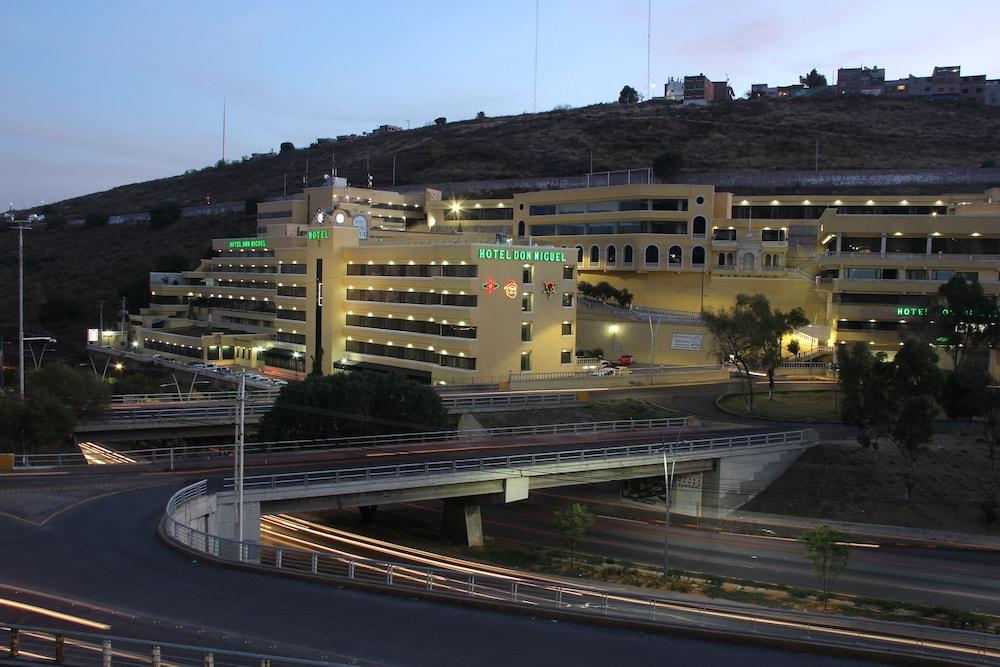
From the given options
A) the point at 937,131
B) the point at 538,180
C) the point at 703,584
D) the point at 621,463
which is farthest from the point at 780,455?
the point at 937,131

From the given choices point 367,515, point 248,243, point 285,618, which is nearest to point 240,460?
point 285,618

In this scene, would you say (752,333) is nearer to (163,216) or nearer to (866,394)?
(866,394)

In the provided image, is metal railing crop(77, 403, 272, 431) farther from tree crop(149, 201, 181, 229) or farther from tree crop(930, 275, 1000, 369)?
tree crop(149, 201, 181, 229)

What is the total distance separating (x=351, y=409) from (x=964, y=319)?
47.1m

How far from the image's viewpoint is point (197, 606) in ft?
73.7

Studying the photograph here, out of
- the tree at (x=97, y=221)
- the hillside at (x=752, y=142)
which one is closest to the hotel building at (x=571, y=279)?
the hillside at (x=752, y=142)

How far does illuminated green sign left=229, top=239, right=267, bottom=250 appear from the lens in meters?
111

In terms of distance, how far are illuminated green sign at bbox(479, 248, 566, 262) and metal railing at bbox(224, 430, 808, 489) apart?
26341mm

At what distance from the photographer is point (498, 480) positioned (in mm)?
45188

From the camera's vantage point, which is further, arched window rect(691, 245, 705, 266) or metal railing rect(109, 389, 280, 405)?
arched window rect(691, 245, 705, 266)

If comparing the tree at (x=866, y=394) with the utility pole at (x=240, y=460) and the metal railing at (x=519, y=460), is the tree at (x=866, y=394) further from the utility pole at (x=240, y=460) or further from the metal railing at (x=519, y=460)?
the utility pole at (x=240, y=460)

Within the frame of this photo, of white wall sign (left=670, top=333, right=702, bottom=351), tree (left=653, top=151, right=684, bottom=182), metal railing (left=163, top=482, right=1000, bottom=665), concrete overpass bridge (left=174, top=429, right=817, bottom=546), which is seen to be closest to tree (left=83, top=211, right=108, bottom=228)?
tree (left=653, top=151, right=684, bottom=182)

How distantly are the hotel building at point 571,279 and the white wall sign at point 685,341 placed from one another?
134 millimetres

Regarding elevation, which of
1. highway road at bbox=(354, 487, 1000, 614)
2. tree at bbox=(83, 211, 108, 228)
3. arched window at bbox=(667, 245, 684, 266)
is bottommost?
highway road at bbox=(354, 487, 1000, 614)
